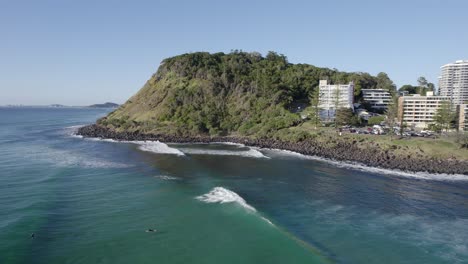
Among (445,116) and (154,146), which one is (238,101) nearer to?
(154,146)

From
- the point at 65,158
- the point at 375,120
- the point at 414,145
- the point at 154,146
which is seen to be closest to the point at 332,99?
the point at 375,120

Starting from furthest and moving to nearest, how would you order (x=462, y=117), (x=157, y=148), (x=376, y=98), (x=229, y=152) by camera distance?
(x=376, y=98)
(x=462, y=117)
(x=157, y=148)
(x=229, y=152)

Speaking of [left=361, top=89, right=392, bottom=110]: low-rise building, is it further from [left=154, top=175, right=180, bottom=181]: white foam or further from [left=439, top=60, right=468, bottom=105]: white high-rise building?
[left=154, top=175, right=180, bottom=181]: white foam

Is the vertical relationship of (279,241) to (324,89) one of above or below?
below

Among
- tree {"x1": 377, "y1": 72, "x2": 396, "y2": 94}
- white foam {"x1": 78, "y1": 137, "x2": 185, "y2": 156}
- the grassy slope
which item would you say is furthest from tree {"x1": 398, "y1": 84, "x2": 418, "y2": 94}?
white foam {"x1": 78, "y1": 137, "x2": 185, "y2": 156}

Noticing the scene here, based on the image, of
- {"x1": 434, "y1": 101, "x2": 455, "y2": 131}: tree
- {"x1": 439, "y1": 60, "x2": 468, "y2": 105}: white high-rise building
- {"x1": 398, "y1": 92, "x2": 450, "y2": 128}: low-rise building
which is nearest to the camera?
{"x1": 434, "y1": 101, "x2": 455, "y2": 131}: tree

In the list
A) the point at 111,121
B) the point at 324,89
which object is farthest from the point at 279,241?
the point at 111,121

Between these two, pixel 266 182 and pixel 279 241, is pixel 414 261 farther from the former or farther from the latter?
pixel 266 182
